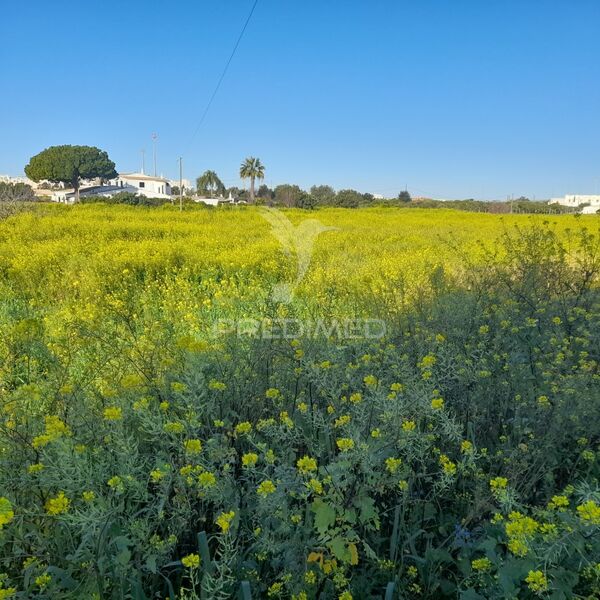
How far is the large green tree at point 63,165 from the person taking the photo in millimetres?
55750

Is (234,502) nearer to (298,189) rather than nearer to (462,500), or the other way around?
(462,500)

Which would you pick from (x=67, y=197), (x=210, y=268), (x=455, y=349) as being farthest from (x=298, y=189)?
(x=455, y=349)

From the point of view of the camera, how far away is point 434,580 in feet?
5.08

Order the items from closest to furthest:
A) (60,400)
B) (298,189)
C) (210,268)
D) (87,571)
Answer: (87,571)
(60,400)
(210,268)
(298,189)

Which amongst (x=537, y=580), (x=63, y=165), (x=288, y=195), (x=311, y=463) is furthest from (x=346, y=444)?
(x=63, y=165)

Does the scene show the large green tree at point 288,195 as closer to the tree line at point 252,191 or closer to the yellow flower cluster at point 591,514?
the tree line at point 252,191

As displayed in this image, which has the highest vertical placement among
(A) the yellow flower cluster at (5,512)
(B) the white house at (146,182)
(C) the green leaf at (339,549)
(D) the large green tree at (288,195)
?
(B) the white house at (146,182)

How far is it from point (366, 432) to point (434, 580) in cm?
51

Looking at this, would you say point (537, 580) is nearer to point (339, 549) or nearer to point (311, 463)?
point (339, 549)

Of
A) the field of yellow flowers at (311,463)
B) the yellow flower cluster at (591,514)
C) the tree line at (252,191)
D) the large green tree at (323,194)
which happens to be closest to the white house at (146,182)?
the tree line at (252,191)

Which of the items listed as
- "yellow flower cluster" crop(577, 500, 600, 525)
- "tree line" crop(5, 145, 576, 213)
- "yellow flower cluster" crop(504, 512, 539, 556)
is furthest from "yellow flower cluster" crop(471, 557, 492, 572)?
"tree line" crop(5, 145, 576, 213)

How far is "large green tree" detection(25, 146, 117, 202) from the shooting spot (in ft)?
183

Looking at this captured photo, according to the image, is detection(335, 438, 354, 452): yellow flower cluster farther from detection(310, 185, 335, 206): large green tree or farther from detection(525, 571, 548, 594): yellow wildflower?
detection(310, 185, 335, 206): large green tree

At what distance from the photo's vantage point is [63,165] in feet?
184
